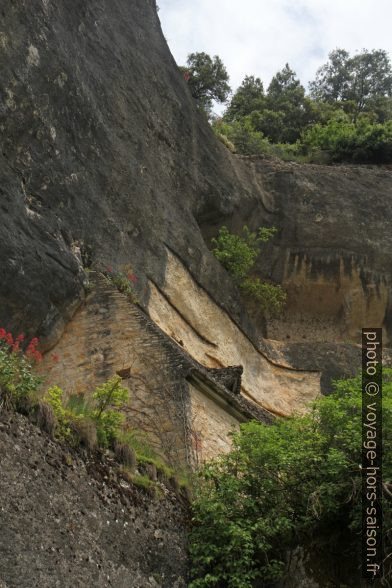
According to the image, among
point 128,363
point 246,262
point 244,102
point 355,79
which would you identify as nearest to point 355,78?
point 355,79

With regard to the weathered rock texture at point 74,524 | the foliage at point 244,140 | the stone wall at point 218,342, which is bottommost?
the weathered rock texture at point 74,524

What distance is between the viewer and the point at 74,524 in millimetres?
7488

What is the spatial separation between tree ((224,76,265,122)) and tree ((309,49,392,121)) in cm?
474

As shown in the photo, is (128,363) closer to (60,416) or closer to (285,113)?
(60,416)

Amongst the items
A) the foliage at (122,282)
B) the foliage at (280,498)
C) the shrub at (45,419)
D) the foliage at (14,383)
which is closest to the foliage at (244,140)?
the foliage at (122,282)

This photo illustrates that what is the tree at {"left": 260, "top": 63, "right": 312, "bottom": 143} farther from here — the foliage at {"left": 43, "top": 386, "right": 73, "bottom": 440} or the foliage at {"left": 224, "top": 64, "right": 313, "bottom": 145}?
the foliage at {"left": 43, "top": 386, "right": 73, "bottom": 440}

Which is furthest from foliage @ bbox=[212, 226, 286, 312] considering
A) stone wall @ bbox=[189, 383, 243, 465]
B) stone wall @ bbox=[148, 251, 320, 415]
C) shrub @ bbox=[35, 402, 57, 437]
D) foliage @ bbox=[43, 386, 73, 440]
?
shrub @ bbox=[35, 402, 57, 437]

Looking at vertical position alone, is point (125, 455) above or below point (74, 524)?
above

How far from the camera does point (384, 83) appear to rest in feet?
133

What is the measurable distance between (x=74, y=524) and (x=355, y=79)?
36356 millimetres

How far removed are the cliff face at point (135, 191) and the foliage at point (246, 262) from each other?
46 centimetres

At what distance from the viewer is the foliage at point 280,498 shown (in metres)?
8.62

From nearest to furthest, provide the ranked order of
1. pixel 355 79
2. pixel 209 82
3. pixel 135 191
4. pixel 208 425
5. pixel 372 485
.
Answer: pixel 372 485
pixel 208 425
pixel 135 191
pixel 209 82
pixel 355 79

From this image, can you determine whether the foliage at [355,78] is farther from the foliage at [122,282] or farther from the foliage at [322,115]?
the foliage at [122,282]
